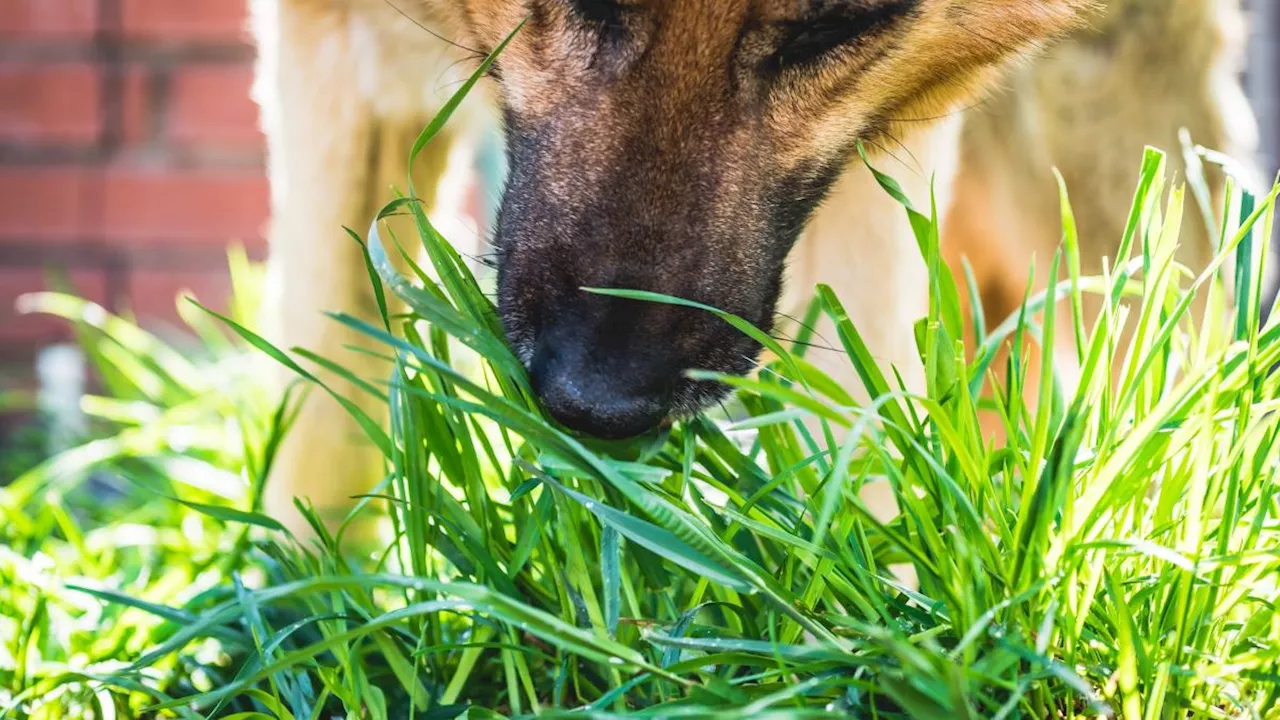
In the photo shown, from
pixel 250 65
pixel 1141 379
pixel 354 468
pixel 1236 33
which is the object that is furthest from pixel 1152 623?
pixel 250 65

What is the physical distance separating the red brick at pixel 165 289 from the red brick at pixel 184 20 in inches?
19.5

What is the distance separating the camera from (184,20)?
8.89 feet

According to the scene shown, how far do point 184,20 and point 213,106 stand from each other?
0.59 ft

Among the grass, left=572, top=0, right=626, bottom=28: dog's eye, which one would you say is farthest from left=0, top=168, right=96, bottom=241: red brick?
left=572, top=0, right=626, bottom=28: dog's eye

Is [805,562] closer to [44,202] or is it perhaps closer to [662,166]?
[662,166]

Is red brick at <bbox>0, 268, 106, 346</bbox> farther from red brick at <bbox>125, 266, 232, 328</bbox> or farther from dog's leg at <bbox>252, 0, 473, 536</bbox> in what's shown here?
dog's leg at <bbox>252, 0, 473, 536</bbox>

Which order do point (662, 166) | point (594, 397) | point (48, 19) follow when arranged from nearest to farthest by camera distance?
point (594, 397), point (662, 166), point (48, 19)

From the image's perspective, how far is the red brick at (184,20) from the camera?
2.70 meters

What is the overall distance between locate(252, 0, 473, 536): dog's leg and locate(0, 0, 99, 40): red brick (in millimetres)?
1114

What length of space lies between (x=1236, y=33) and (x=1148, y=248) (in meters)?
1.32

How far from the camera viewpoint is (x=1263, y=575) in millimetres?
869

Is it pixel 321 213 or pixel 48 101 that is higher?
pixel 321 213

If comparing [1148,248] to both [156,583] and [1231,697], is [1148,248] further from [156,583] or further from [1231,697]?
[156,583]

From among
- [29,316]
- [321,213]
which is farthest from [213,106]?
[321,213]
